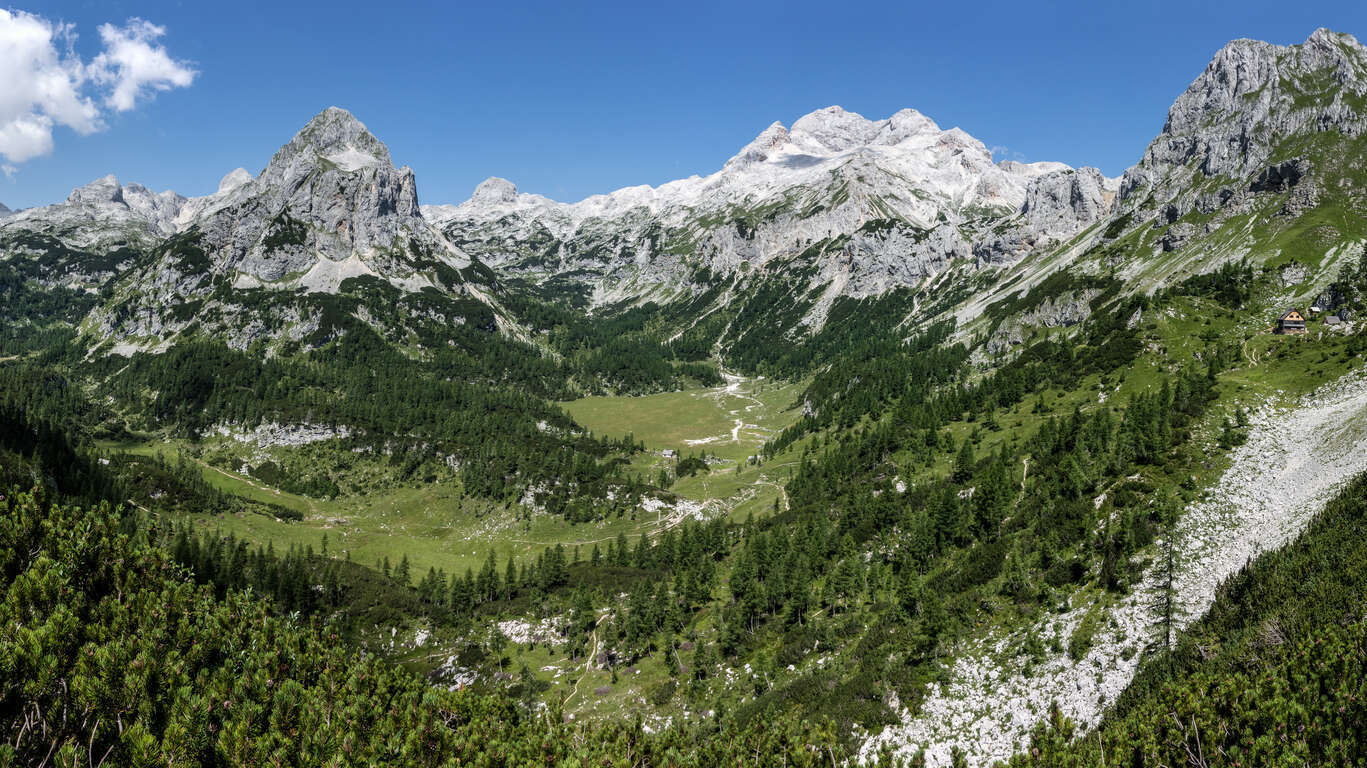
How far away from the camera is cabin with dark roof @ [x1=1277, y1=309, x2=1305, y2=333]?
321 ft

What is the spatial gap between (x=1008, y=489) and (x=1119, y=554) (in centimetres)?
2626

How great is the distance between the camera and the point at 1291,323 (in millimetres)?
98688

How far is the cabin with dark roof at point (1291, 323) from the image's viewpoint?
321ft

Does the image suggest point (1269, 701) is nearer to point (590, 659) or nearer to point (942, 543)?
point (942, 543)

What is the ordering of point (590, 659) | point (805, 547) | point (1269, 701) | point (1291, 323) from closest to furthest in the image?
point (1269, 701)
point (590, 659)
point (805, 547)
point (1291, 323)

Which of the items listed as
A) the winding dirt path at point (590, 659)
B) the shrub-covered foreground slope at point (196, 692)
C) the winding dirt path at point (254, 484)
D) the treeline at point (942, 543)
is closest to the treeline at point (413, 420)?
the winding dirt path at point (254, 484)

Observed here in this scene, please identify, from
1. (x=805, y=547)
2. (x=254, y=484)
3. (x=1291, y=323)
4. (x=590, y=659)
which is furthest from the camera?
(x=254, y=484)

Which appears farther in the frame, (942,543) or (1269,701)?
(942,543)

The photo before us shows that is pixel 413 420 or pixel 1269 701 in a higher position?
pixel 413 420

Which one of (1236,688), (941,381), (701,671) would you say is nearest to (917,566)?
(701,671)

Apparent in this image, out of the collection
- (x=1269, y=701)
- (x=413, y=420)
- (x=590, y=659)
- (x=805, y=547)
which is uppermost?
(x=413, y=420)

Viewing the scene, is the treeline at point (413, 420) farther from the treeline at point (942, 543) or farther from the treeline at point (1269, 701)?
the treeline at point (1269, 701)

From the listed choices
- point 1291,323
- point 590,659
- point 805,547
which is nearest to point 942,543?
point 805,547

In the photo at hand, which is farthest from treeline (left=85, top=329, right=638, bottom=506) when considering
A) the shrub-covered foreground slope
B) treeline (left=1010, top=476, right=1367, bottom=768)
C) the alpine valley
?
treeline (left=1010, top=476, right=1367, bottom=768)
